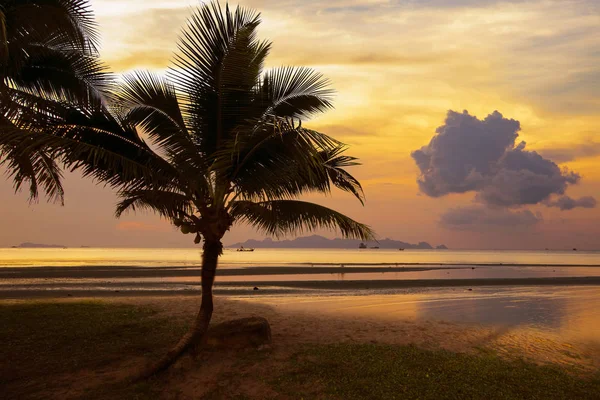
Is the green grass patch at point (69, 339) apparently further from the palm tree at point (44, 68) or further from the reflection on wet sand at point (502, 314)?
the reflection on wet sand at point (502, 314)

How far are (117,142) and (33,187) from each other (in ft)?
22.4

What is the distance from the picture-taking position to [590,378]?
37.4 ft

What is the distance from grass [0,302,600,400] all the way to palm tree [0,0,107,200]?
4.57 m

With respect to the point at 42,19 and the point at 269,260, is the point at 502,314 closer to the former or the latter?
the point at 42,19

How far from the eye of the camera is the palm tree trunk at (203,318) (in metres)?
11.2

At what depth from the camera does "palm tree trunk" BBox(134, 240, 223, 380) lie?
11234 mm

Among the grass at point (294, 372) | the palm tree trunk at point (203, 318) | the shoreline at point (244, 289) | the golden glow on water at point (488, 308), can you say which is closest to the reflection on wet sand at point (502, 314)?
the golden glow on water at point (488, 308)

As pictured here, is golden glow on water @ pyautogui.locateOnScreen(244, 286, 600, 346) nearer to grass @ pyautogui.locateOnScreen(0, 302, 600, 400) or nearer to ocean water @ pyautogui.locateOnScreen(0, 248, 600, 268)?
grass @ pyautogui.locateOnScreen(0, 302, 600, 400)

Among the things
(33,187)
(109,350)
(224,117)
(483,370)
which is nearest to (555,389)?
(483,370)

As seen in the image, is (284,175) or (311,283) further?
(311,283)

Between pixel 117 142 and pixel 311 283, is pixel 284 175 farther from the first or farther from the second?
pixel 311 283

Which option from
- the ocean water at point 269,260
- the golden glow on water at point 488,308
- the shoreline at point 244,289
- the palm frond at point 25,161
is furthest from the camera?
the ocean water at point 269,260

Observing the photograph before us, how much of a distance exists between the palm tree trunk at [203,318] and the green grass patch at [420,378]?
7.87 feet

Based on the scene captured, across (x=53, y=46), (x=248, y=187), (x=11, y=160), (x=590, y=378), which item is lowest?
(x=590, y=378)
